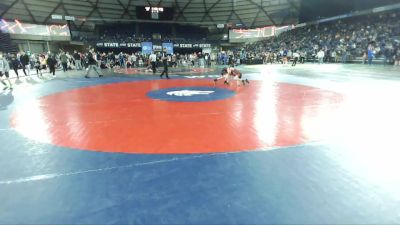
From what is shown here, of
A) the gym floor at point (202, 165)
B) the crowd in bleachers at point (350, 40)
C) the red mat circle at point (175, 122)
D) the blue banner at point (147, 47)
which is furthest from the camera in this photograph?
the blue banner at point (147, 47)

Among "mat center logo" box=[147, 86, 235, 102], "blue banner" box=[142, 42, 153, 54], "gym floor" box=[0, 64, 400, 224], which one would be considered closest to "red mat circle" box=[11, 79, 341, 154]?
"gym floor" box=[0, 64, 400, 224]

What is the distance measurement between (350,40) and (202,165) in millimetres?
30000

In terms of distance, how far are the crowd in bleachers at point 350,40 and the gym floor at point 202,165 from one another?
68.0ft

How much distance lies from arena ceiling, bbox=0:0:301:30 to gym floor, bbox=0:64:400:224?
119ft

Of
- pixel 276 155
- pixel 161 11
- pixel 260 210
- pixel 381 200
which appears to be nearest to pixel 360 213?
pixel 381 200

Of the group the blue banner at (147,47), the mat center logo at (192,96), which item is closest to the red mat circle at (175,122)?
the mat center logo at (192,96)

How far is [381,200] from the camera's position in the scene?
2.51 metres

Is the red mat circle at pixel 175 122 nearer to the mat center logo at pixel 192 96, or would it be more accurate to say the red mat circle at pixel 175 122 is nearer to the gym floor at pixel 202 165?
the gym floor at pixel 202 165

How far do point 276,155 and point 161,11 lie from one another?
137ft

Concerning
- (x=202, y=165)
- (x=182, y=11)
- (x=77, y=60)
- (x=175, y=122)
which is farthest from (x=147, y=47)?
(x=202, y=165)

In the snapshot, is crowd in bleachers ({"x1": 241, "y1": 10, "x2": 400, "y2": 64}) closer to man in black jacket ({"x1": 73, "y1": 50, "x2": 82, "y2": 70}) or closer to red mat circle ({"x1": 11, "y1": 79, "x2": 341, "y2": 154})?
man in black jacket ({"x1": 73, "y1": 50, "x2": 82, "y2": 70})

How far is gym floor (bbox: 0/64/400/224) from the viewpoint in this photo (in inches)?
93.7

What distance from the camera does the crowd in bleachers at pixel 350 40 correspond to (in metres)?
23.7

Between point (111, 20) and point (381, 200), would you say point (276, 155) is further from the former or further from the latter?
point (111, 20)
